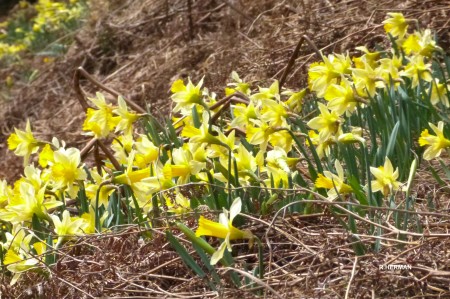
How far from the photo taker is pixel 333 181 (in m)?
2.04

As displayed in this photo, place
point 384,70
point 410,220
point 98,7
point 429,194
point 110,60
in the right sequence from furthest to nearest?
1. point 98,7
2. point 110,60
3. point 384,70
4. point 429,194
5. point 410,220

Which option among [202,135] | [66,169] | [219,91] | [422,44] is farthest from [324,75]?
[219,91]

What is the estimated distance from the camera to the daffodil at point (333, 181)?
2070 millimetres

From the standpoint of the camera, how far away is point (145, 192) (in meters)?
2.30

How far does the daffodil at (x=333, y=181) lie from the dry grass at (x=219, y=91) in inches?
3.4

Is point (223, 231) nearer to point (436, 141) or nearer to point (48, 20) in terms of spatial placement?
point (436, 141)

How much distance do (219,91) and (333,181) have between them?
249cm

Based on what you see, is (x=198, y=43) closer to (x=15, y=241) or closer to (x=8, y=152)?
(x=8, y=152)

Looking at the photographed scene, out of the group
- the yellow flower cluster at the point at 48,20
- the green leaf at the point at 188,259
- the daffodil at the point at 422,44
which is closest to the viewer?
the green leaf at the point at 188,259

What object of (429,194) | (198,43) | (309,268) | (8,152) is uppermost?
(309,268)

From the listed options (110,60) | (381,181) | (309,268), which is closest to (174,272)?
(309,268)

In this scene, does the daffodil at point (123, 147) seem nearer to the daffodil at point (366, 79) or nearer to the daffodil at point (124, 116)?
the daffodil at point (124, 116)

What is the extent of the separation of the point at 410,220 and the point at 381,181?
0.13 m

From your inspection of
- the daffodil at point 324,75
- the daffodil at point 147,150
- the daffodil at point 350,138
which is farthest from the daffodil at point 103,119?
the daffodil at point 350,138
